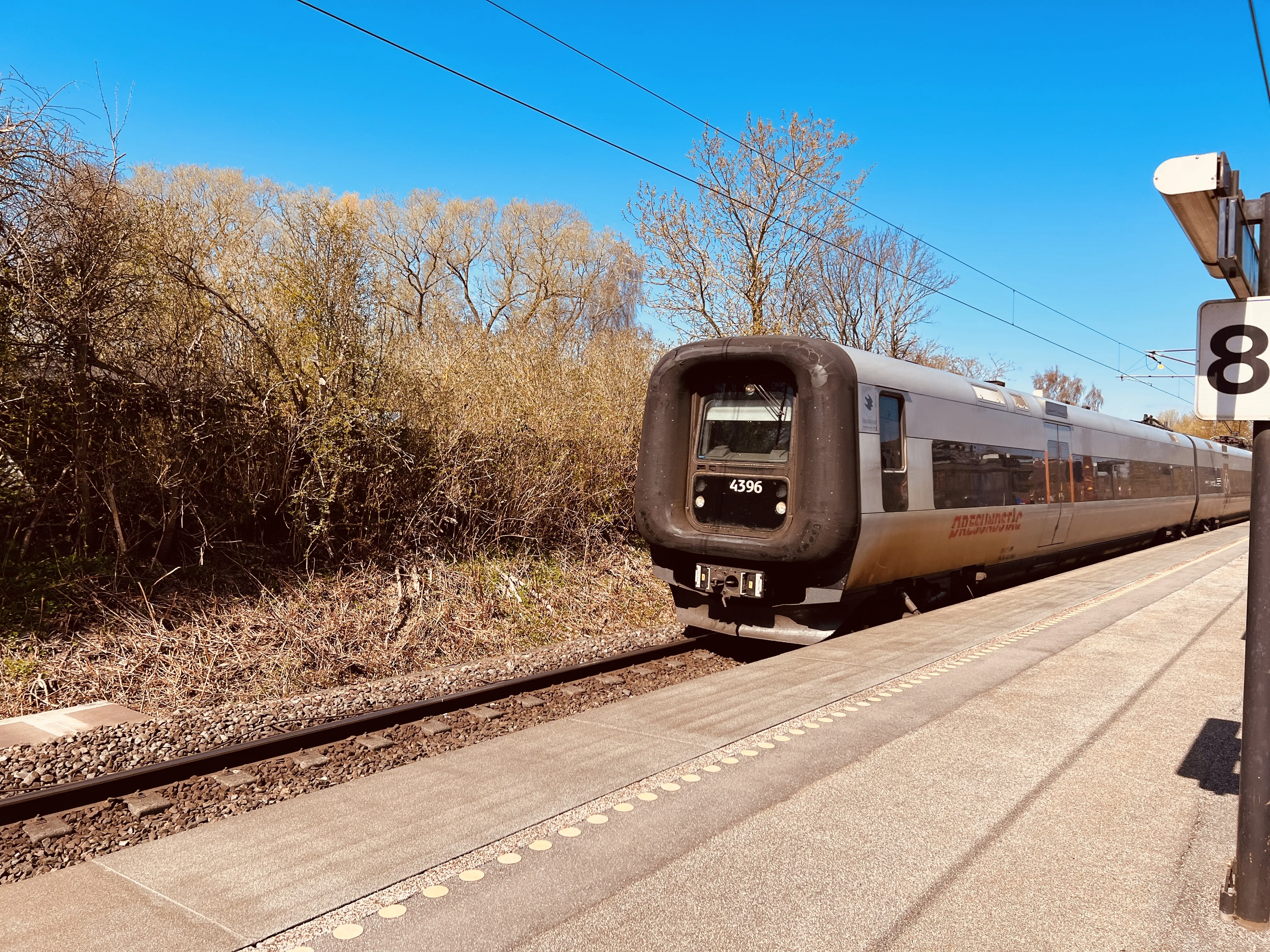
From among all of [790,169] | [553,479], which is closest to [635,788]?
[553,479]

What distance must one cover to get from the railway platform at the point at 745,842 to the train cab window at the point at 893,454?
2721mm

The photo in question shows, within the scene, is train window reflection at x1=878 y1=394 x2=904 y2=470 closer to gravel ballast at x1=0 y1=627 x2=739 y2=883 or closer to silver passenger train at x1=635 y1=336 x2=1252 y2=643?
silver passenger train at x1=635 y1=336 x2=1252 y2=643

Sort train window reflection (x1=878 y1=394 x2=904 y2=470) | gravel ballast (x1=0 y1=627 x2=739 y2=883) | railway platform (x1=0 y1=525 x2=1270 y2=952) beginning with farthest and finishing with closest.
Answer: train window reflection (x1=878 y1=394 x2=904 y2=470)
gravel ballast (x1=0 y1=627 x2=739 y2=883)
railway platform (x1=0 y1=525 x2=1270 y2=952)

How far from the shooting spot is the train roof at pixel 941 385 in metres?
8.58

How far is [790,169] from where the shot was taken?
20.1 meters

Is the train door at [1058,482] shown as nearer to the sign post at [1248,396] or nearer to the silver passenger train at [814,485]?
the silver passenger train at [814,485]

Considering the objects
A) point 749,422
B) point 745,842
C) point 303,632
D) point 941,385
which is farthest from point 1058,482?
point 745,842

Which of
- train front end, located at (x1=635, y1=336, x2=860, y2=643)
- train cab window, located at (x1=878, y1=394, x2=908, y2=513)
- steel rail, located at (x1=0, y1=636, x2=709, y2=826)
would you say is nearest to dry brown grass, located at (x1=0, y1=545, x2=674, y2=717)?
steel rail, located at (x1=0, y1=636, x2=709, y2=826)

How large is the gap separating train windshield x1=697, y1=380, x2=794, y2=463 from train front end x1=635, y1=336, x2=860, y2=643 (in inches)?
0.5

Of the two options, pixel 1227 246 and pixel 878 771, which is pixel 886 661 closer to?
pixel 878 771

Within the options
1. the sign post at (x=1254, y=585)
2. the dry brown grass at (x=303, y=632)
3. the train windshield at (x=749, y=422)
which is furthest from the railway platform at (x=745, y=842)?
the dry brown grass at (x=303, y=632)

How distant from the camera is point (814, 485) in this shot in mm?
Answer: 8047

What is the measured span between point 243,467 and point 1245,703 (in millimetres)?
8628

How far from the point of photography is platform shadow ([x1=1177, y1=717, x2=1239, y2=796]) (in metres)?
4.50
